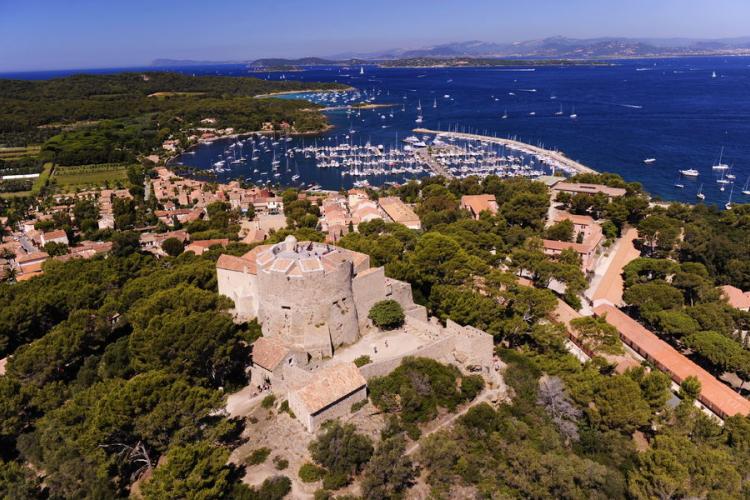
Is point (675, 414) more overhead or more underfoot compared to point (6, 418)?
more underfoot

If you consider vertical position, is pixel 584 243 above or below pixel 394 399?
below

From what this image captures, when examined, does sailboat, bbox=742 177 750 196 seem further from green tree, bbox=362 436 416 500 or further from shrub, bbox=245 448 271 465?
shrub, bbox=245 448 271 465

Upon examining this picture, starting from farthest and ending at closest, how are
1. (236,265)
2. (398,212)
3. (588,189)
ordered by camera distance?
(588,189), (398,212), (236,265)

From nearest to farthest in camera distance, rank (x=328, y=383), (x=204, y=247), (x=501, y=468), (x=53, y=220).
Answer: (x=501, y=468)
(x=328, y=383)
(x=204, y=247)
(x=53, y=220)

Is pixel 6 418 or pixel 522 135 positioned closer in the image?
pixel 6 418

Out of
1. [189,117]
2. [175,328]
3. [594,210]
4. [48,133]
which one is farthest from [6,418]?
[189,117]

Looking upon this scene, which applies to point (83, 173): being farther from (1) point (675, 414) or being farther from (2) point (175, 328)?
(1) point (675, 414)

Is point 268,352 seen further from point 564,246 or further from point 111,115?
point 111,115

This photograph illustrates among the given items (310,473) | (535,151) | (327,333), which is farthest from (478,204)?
(535,151)
